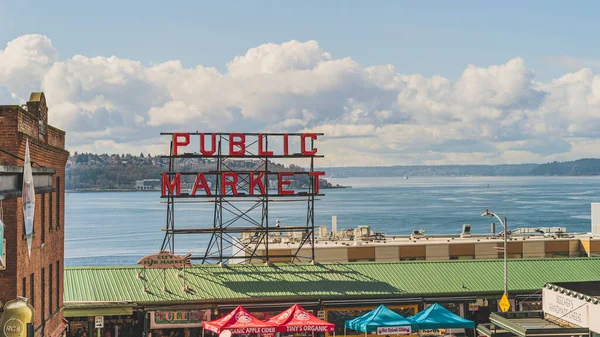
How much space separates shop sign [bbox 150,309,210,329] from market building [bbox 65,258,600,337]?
5 cm

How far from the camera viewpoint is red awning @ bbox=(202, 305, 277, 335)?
115 ft

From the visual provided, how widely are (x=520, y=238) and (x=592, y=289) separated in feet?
103

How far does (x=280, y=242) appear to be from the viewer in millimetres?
62531

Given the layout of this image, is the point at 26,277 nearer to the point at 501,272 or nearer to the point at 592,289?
the point at 592,289

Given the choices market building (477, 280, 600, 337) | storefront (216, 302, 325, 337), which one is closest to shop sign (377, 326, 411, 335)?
market building (477, 280, 600, 337)

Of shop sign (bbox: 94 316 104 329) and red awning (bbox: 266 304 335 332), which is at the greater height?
red awning (bbox: 266 304 335 332)

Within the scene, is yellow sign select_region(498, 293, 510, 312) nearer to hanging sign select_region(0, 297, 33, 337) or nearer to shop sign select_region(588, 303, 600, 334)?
shop sign select_region(588, 303, 600, 334)

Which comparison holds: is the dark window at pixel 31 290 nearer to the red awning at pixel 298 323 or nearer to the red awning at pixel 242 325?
the red awning at pixel 242 325

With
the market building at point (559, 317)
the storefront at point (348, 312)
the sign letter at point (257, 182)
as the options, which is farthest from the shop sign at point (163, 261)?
the market building at point (559, 317)

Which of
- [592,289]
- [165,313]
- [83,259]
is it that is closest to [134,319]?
[165,313]

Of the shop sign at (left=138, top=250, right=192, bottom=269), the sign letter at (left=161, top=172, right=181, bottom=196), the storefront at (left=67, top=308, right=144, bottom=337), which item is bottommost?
the storefront at (left=67, top=308, right=144, bottom=337)

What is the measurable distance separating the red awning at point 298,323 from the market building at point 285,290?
343cm

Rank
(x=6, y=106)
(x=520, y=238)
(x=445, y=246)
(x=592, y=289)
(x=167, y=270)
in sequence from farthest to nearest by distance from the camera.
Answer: (x=520, y=238), (x=445, y=246), (x=167, y=270), (x=592, y=289), (x=6, y=106)

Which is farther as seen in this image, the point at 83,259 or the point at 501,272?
the point at 83,259
